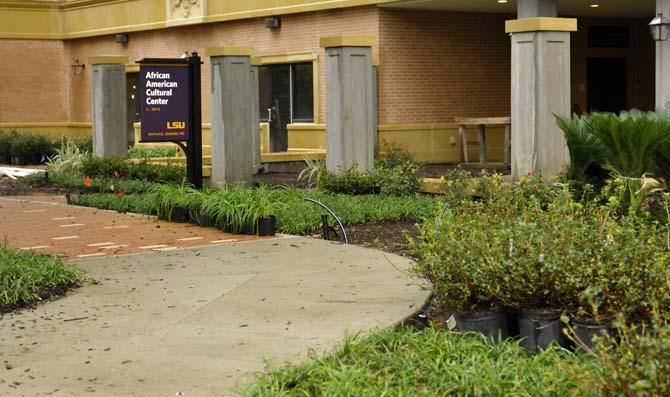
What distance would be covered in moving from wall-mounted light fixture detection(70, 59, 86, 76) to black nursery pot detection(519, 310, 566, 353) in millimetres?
32245

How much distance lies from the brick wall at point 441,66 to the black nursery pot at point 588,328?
19399 mm

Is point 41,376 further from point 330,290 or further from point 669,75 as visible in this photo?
point 669,75

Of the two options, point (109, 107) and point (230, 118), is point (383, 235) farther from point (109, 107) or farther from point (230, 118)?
point (109, 107)

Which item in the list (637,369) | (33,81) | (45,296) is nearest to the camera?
(637,369)

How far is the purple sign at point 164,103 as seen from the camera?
1719 cm

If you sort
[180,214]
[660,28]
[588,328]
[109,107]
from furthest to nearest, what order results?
[109,107] → [660,28] → [180,214] → [588,328]

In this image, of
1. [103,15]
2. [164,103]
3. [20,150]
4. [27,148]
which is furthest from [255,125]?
[103,15]

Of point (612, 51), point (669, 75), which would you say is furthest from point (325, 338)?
point (612, 51)

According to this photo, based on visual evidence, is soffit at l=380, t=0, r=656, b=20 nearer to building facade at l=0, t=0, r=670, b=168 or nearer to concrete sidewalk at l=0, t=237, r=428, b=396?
building facade at l=0, t=0, r=670, b=168

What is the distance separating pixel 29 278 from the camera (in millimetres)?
9758

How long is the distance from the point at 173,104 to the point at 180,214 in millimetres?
3062

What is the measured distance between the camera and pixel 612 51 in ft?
98.8

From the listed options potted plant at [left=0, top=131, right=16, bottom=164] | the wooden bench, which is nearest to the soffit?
the wooden bench

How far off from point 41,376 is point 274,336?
5.38ft
